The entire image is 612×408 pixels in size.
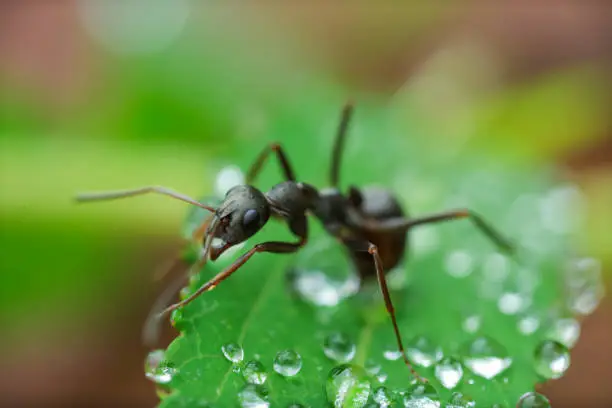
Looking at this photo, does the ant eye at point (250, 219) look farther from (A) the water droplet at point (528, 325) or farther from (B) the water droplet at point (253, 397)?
(A) the water droplet at point (528, 325)

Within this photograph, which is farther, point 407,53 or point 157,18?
point 407,53

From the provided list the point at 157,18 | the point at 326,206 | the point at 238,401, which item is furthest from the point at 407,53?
the point at 238,401

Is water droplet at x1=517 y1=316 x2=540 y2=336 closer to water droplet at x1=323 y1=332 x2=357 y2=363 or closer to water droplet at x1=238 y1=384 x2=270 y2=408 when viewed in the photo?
water droplet at x1=323 y1=332 x2=357 y2=363

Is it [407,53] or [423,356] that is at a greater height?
[407,53]

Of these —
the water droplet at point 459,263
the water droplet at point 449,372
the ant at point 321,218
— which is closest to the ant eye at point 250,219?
the ant at point 321,218

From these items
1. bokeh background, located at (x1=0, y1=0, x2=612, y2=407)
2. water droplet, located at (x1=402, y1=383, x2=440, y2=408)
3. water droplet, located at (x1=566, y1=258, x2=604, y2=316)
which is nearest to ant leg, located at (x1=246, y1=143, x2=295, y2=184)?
bokeh background, located at (x1=0, y1=0, x2=612, y2=407)

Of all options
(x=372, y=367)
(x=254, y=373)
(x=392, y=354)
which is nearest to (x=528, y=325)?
(x=392, y=354)

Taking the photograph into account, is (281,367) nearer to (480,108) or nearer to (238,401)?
(238,401)
